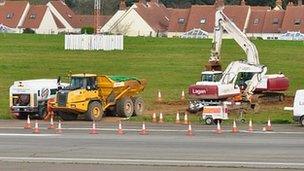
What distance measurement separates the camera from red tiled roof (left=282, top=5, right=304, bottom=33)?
131 metres

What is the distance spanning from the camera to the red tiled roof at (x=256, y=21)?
13512cm

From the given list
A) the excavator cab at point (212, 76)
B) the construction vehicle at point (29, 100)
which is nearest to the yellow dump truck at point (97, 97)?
the construction vehicle at point (29, 100)

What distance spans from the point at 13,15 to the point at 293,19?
1913 inches

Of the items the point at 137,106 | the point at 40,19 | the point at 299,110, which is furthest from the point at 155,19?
the point at 299,110

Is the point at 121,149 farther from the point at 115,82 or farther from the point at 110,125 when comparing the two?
the point at 115,82

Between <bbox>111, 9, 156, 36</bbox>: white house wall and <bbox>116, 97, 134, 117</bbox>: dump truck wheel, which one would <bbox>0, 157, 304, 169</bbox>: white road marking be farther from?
<bbox>111, 9, 156, 36</bbox>: white house wall

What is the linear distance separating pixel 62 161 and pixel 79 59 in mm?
53223

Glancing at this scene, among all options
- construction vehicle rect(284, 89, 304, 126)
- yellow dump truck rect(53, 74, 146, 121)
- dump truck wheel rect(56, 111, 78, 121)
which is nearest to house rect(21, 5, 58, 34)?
yellow dump truck rect(53, 74, 146, 121)

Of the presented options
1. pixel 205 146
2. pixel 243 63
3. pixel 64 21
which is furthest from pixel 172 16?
pixel 205 146

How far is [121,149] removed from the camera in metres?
28.0

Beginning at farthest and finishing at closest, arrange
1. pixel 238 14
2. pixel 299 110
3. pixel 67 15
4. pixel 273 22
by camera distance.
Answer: pixel 67 15 < pixel 273 22 < pixel 238 14 < pixel 299 110

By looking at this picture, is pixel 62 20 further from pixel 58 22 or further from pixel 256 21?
pixel 256 21

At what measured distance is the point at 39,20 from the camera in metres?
143

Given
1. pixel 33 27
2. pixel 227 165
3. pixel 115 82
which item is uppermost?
pixel 33 27
